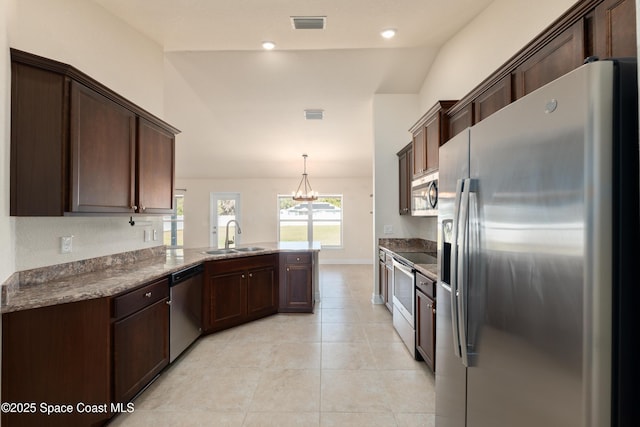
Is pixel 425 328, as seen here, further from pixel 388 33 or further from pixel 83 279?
pixel 388 33

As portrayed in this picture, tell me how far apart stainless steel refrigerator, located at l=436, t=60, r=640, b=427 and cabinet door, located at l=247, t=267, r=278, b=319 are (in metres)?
2.81

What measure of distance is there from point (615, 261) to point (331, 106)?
476 cm

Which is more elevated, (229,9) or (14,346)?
(229,9)

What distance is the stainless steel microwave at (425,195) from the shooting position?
9.06 feet

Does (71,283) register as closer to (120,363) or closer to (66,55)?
(120,363)

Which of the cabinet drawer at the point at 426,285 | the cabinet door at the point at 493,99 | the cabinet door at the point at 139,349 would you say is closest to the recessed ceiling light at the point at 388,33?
the cabinet door at the point at 493,99

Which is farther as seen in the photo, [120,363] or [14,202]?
[120,363]

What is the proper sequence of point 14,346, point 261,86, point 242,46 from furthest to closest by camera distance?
point 261,86 < point 242,46 < point 14,346

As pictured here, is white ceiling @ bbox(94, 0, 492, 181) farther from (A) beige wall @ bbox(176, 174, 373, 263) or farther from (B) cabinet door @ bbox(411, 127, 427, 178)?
(B) cabinet door @ bbox(411, 127, 427, 178)

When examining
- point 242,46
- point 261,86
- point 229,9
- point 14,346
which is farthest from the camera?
point 261,86

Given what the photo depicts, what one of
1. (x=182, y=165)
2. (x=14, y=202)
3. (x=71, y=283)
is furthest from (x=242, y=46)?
(x=182, y=165)

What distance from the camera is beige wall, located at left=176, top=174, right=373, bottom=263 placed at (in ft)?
27.5

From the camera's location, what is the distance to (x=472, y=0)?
2564mm

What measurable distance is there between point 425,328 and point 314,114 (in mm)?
4082
